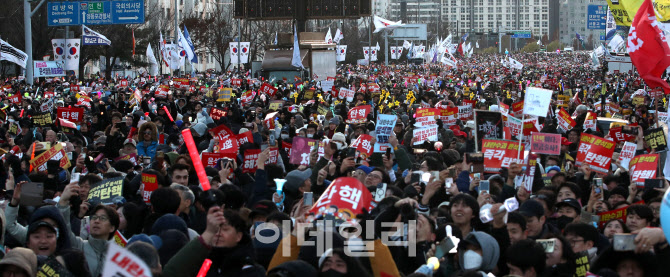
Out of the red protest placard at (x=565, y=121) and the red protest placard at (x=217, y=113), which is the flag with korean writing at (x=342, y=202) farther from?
the red protest placard at (x=217, y=113)

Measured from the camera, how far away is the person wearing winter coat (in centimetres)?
506

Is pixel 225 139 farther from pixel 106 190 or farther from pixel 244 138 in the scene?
pixel 106 190

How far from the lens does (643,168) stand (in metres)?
9.27

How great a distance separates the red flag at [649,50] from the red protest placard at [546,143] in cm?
234

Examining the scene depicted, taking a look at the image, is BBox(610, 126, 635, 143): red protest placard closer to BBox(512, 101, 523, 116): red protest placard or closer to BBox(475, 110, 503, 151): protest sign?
BBox(475, 110, 503, 151): protest sign

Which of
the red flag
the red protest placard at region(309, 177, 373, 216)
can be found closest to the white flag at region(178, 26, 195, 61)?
the red flag

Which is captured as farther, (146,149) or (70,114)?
(70,114)

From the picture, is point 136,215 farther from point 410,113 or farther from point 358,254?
point 410,113

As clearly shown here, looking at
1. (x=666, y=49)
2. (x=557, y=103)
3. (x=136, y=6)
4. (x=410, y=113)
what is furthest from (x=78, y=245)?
(x=136, y=6)

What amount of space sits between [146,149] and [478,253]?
24.2 ft

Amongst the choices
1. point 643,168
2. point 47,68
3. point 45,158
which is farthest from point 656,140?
point 47,68

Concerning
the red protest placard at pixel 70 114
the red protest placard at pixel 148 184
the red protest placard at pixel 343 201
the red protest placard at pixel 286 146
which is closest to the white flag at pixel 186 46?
the red protest placard at pixel 70 114

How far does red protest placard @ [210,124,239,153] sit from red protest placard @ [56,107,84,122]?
5.41 m

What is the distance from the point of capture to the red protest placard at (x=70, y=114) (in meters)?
15.8
